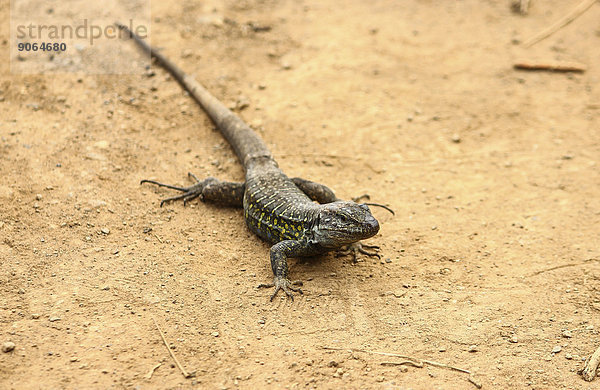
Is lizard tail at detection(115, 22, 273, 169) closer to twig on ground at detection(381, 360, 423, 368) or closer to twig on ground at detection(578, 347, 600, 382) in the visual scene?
twig on ground at detection(381, 360, 423, 368)

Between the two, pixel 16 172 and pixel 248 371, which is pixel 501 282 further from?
pixel 16 172

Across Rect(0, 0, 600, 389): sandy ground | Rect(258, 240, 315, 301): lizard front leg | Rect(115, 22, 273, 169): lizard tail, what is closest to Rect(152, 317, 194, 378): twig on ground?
Rect(0, 0, 600, 389): sandy ground

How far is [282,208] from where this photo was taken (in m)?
6.16

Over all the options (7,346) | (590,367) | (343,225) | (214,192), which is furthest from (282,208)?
(590,367)

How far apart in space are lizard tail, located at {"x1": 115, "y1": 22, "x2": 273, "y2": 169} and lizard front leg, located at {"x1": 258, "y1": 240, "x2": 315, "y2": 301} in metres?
1.77

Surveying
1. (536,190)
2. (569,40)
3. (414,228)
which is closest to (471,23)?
(569,40)

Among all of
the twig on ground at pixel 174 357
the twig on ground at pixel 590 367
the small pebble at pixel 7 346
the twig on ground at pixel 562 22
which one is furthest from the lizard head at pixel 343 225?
the twig on ground at pixel 562 22

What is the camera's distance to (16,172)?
22.3 ft

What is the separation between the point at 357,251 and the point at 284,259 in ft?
3.10

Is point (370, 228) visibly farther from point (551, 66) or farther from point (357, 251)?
point (551, 66)

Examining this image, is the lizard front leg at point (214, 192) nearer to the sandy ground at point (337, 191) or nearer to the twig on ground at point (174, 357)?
the sandy ground at point (337, 191)

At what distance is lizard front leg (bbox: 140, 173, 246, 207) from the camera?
6863 mm

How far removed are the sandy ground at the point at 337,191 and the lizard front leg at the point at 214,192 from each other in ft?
0.51

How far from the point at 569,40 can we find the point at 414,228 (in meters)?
6.97
